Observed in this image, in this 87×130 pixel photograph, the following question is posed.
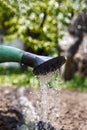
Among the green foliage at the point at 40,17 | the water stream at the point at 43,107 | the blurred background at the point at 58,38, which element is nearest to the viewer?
the water stream at the point at 43,107

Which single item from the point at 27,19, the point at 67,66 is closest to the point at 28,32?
the point at 67,66

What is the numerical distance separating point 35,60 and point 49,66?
15 centimetres

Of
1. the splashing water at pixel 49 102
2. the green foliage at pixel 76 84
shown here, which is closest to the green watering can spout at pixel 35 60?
the splashing water at pixel 49 102

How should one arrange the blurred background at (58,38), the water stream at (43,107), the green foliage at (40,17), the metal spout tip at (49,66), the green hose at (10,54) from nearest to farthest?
the metal spout tip at (49,66)
the green hose at (10,54)
the water stream at (43,107)
the green foliage at (40,17)
the blurred background at (58,38)

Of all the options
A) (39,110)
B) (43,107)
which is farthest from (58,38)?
(43,107)

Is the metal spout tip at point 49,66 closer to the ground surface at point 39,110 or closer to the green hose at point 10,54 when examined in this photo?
the green hose at point 10,54

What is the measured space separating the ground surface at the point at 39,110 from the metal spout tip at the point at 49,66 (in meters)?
0.72

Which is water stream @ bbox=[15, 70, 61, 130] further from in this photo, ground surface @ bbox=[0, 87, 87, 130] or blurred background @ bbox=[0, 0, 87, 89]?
blurred background @ bbox=[0, 0, 87, 89]

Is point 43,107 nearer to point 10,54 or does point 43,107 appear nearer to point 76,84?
point 10,54

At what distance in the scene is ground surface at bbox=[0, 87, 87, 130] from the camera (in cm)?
462

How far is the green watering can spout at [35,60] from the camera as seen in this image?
376cm

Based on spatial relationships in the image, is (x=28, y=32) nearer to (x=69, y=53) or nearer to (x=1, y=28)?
(x=69, y=53)

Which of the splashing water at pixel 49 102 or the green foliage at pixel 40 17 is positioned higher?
the green foliage at pixel 40 17

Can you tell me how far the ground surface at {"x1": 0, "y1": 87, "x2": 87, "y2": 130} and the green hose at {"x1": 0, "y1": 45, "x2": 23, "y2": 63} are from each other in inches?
27.9
